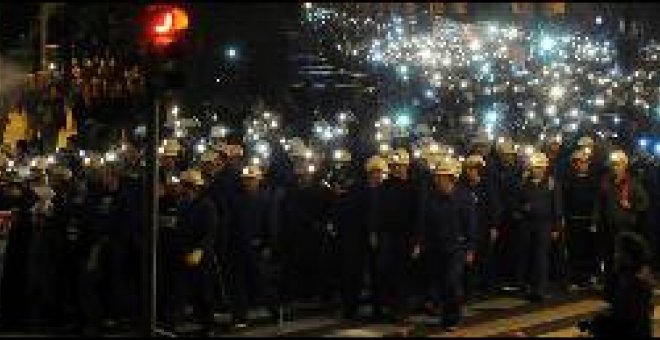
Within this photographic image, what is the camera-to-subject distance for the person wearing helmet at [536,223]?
58.0 feet

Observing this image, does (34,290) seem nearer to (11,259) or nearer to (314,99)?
(11,259)

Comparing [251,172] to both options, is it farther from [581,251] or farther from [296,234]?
[581,251]

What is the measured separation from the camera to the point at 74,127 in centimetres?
3086

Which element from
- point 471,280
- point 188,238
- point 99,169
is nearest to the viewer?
point 188,238

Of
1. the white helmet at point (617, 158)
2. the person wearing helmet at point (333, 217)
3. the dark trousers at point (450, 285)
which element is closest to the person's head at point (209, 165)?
the person wearing helmet at point (333, 217)

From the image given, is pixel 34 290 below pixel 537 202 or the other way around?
below

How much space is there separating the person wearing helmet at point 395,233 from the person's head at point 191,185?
7.90 ft

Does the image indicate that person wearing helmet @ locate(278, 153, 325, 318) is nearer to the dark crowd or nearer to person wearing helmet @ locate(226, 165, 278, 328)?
the dark crowd

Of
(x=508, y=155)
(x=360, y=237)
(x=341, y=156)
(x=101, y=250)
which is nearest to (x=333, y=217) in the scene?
(x=360, y=237)

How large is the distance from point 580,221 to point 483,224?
177 centimetres

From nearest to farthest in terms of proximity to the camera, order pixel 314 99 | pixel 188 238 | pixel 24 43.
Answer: pixel 188 238
pixel 314 99
pixel 24 43

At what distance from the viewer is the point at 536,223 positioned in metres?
17.7

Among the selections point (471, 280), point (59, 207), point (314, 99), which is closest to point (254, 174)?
point (59, 207)

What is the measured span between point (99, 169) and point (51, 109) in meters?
13.3
